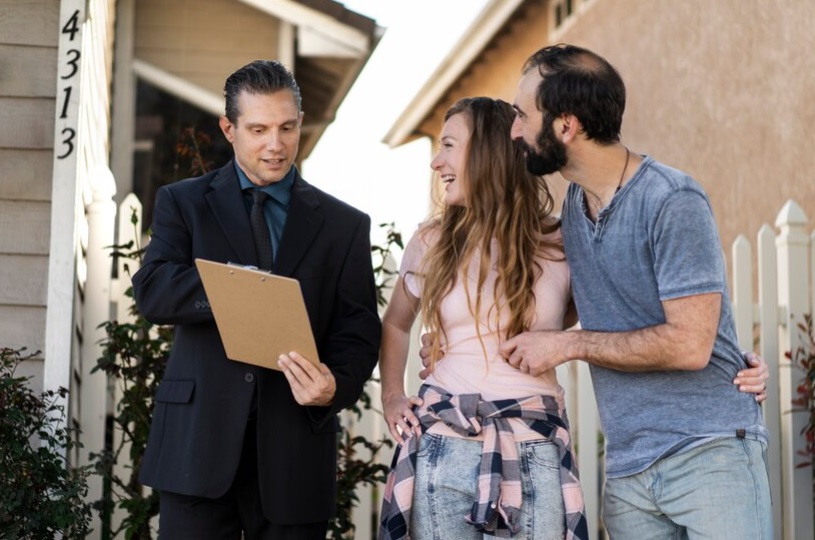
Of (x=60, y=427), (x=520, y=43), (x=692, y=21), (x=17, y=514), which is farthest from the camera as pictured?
(x=520, y=43)

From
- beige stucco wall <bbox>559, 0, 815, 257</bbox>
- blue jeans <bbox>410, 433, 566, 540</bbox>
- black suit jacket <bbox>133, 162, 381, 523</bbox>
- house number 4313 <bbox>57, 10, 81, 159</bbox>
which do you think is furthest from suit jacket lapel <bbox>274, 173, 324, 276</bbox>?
beige stucco wall <bbox>559, 0, 815, 257</bbox>

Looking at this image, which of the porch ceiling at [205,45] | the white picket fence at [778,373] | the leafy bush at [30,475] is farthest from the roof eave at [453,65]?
the leafy bush at [30,475]

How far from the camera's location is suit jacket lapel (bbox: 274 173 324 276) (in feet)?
10.2

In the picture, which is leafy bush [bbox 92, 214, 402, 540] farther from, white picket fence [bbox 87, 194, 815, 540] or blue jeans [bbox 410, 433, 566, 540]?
blue jeans [bbox 410, 433, 566, 540]

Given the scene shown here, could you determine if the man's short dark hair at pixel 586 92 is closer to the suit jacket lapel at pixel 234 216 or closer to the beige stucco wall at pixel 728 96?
the suit jacket lapel at pixel 234 216

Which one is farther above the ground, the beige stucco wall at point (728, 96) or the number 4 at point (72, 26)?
the beige stucco wall at point (728, 96)

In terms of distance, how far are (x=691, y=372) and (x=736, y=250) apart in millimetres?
2441

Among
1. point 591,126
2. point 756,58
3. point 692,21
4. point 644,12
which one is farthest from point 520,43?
point 591,126

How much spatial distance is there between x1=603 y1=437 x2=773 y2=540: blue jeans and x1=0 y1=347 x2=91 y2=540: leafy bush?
190 centimetres

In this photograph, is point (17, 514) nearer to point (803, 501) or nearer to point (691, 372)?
point (691, 372)

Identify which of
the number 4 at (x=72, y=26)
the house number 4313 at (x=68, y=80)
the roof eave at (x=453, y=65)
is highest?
the roof eave at (x=453, y=65)

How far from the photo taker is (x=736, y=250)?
5125 mm

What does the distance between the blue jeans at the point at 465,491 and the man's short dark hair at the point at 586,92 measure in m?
0.79

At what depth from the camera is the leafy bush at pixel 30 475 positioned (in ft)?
12.2
